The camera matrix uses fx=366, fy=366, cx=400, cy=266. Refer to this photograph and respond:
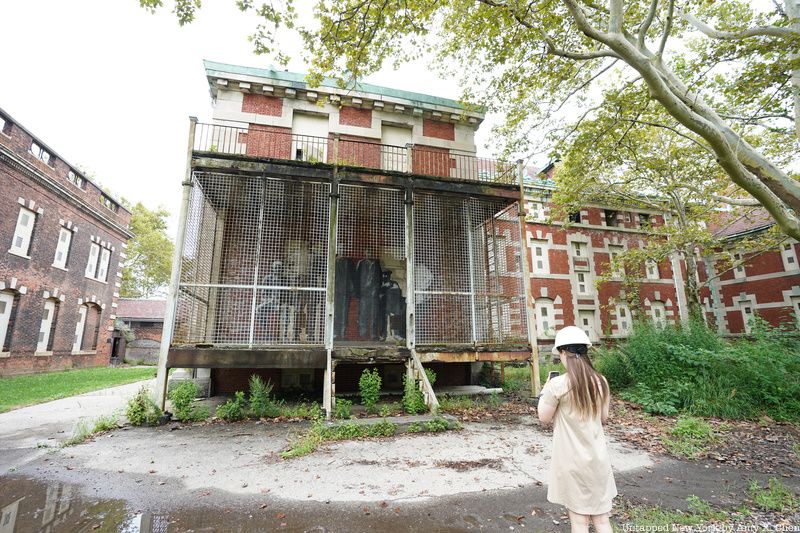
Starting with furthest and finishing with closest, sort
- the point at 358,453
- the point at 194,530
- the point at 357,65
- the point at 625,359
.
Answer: the point at 625,359
the point at 357,65
the point at 358,453
the point at 194,530

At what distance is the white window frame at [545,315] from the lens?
19469mm

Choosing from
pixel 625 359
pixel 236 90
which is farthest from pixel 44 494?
pixel 625 359

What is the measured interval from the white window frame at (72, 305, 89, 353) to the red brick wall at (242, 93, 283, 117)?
16.3m

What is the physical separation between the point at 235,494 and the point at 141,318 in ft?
99.0

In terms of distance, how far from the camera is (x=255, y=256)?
29.0 feet

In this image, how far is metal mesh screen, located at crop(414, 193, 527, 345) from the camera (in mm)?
Result: 9594

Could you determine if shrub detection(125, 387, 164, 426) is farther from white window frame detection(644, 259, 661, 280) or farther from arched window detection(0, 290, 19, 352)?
white window frame detection(644, 259, 661, 280)

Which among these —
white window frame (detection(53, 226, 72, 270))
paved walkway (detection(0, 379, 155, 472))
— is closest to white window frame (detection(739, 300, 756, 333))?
paved walkway (detection(0, 379, 155, 472))

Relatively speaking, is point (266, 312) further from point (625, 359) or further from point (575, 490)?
point (625, 359)

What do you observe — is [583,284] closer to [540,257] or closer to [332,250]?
[540,257]

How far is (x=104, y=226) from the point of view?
68.0 ft

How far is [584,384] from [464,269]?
7936 mm

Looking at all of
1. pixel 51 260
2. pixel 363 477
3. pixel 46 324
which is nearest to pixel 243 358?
pixel 363 477

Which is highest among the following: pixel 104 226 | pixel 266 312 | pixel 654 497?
pixel 104 226
